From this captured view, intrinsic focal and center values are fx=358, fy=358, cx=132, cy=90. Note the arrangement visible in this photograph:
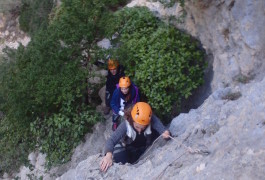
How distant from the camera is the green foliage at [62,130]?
7.87 metres

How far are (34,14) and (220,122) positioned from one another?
1251cm

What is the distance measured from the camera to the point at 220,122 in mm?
4660

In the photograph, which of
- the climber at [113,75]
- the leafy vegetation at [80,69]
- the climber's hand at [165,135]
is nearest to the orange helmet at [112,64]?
the climber at [113,75]

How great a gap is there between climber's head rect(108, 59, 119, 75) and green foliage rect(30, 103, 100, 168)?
107cm

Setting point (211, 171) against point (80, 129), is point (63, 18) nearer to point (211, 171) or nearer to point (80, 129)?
point (80, 129)

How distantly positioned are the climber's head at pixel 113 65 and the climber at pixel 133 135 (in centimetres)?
247

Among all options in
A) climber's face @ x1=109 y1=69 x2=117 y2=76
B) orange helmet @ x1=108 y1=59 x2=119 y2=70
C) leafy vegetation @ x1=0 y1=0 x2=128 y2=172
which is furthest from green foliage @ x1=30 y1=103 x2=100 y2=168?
orange helmet @ x1=108 y1=59 x2=119 y2=70

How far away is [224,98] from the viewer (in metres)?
5.53

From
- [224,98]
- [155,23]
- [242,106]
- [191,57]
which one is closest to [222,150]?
[242,106]

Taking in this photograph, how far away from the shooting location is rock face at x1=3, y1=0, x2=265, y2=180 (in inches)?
145

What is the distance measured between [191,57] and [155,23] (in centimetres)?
139

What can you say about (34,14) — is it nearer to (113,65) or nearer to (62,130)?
(62,130)

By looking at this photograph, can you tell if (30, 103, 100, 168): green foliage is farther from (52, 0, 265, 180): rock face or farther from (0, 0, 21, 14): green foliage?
(0, 0, 21, 14): green foliage

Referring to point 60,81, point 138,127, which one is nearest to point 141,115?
point 138,127
